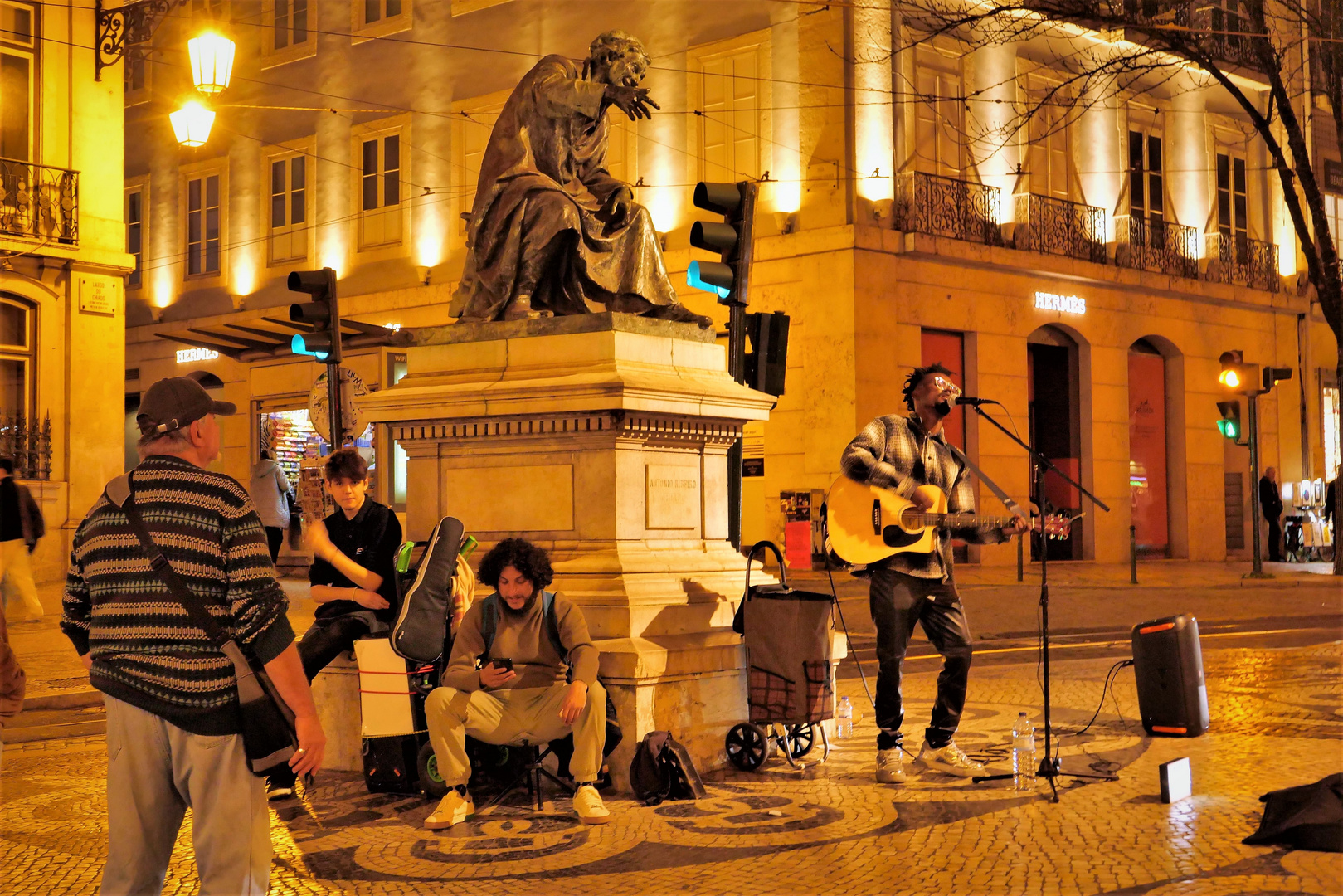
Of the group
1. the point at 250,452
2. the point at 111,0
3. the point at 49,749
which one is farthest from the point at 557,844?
the point at 250,452

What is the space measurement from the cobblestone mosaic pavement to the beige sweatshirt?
594mm

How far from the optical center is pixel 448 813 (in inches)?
251

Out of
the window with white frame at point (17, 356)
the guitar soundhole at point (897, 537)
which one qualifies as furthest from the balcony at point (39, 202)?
the guitar soundhole at point (897, 537)

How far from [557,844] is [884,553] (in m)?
2.30

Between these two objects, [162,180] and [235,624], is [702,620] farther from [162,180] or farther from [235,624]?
[162,180]

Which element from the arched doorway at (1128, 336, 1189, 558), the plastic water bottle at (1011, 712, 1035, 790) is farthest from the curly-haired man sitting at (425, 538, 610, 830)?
the arched doorway at (1128, 336, 1189, 558)

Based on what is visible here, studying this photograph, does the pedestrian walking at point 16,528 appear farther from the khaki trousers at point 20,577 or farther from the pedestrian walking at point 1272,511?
the pedestrian walking at point 1272,511

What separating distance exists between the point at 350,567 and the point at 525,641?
3.27ft

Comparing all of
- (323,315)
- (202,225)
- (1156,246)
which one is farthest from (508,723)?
(202,225)

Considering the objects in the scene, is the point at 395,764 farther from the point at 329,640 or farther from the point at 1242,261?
the point at 1242,261

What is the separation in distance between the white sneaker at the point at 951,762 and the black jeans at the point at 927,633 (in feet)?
0.17

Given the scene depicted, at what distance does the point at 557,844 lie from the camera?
19.9ft

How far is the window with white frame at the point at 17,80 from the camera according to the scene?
21781mm

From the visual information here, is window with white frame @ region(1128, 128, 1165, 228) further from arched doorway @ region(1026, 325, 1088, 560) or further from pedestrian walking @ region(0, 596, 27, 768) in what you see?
pedestrian walking @ region(0, 596, 27, 768)
